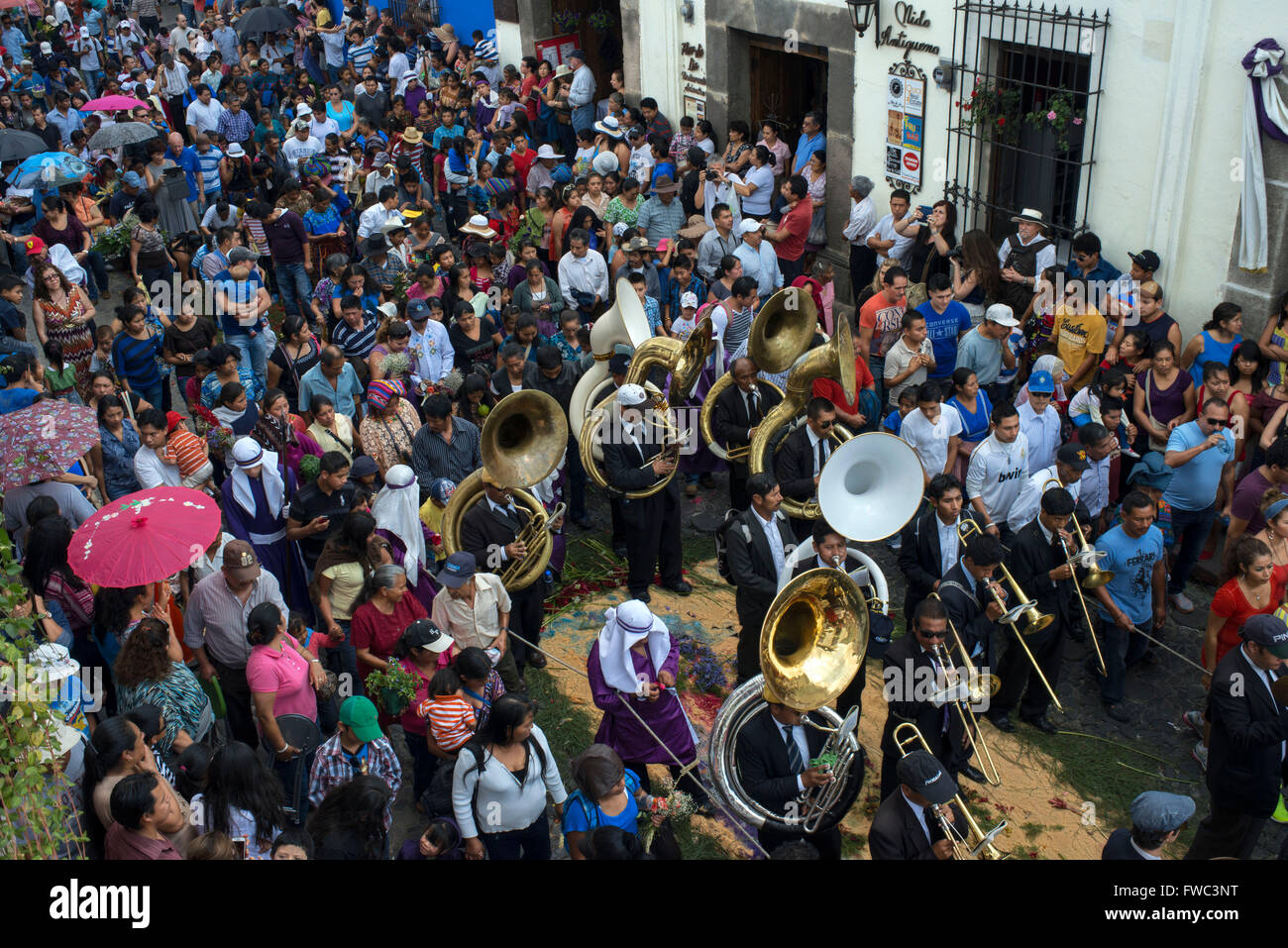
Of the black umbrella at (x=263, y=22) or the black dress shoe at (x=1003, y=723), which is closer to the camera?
the black dress shoe at (x=1003, y=723)

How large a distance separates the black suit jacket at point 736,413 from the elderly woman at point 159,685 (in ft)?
13.3

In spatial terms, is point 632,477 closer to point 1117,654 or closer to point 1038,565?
point 1038,565

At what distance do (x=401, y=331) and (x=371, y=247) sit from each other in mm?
2313

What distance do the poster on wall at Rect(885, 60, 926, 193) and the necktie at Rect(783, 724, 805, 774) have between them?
7588 mm

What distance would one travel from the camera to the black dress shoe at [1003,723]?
278 inches

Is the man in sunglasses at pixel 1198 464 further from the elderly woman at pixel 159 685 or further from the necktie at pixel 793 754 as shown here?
the elderly woman at pixel 159 685

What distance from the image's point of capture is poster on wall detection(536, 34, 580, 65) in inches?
707

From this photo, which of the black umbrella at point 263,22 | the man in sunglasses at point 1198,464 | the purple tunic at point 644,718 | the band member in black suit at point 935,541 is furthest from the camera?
the black umbrella at point 263,22

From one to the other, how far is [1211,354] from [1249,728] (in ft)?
12.2

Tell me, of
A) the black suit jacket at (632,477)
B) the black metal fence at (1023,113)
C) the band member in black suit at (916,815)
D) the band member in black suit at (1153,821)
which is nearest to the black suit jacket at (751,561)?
the black suit jacket at (632,477)

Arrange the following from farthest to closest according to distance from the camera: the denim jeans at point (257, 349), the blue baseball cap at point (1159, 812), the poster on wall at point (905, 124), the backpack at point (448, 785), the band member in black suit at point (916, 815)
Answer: the poster on wall at point (905, 124) → the denim jeans at point (257, 349) → the backpack at point (448, 785) → the band member in black suit at point (916, 815) → the blue baseball cap at point (1159, 812)

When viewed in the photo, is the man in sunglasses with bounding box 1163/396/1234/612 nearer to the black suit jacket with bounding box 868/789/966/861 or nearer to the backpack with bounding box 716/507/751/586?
the backpack with bounding box 716/507/751/586

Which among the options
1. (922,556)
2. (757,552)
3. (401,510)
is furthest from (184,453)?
(922,556)
